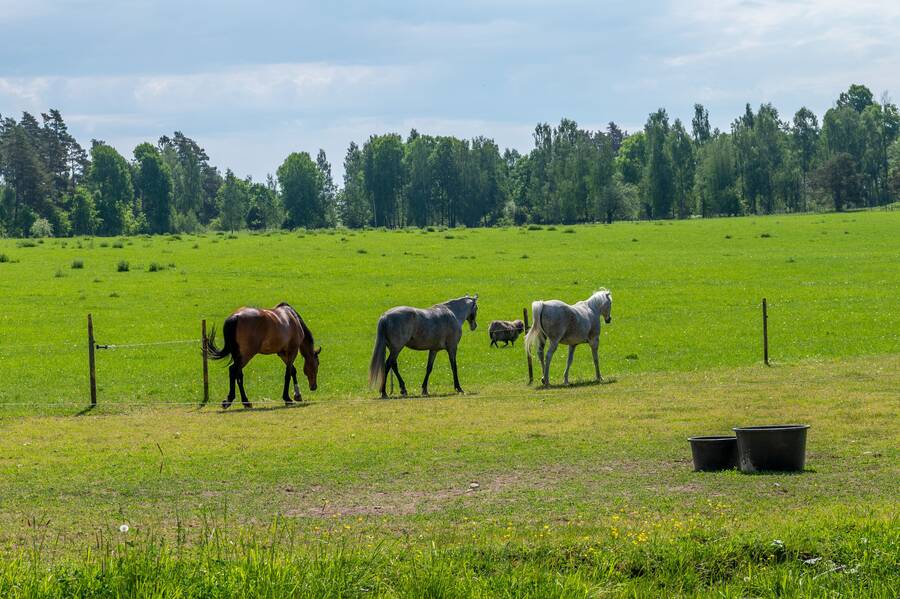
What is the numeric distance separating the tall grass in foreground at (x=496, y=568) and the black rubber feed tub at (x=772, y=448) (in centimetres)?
312

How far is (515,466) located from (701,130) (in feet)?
587

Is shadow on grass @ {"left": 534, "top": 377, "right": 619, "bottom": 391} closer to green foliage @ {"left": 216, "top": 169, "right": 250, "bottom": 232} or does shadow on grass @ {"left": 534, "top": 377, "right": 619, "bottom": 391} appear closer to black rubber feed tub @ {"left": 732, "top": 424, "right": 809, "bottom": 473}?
black rubber feed tub @ {"left": 732, "top": 424, "right": 809, "bottom": 473}

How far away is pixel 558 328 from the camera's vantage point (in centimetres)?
2431

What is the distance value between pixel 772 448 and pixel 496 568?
5226 mm

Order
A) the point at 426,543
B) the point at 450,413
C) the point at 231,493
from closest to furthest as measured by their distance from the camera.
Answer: the point at 426,543 < the point at 231,493 < the point at 450,413

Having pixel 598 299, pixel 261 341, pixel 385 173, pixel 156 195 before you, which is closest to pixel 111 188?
pixel 156 195

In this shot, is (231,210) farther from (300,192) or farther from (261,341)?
(261,341)

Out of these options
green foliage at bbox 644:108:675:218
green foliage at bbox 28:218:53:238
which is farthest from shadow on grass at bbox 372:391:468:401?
green foliage at bbox 644:108:675:218

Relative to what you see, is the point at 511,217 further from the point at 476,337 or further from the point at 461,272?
the point at 476,337

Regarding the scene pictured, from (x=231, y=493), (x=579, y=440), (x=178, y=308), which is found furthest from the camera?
(x=178, y=308)

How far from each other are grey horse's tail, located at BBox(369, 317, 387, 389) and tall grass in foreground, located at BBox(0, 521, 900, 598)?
12.9m

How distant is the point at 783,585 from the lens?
8.06 metres

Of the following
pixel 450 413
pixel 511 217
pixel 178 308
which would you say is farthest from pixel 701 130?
pixel 450 413

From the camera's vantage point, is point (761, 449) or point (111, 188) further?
point (111, 188)
